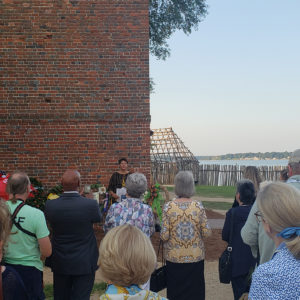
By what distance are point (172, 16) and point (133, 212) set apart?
1614 centimetres

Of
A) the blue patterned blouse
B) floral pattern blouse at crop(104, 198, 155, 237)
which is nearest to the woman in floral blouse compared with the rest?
floral pattern blouse at crop(104, 198, 155, 237)

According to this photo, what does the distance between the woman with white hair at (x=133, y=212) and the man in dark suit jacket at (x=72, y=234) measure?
0.20 m

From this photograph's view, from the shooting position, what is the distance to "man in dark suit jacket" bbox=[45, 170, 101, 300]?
397 centimetres

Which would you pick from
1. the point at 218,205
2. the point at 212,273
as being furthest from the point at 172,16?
the point at 212,273

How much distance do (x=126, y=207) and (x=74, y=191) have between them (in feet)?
1.94

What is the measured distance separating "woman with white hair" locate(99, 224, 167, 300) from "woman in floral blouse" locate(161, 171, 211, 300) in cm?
212

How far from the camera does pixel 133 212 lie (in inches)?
165

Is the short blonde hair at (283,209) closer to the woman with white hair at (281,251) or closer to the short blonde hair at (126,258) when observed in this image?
the woman with white hair at (281,251)

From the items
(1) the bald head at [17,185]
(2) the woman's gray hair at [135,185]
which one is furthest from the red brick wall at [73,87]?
(1) the bald head at [17,185]

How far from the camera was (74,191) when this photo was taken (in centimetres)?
405

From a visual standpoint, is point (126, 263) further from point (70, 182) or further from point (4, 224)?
point (70, 182)

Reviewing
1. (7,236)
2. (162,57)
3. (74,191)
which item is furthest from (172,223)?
(162,57)

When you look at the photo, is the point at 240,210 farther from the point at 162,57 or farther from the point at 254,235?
the point at 162,57

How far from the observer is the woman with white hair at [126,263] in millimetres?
2068
